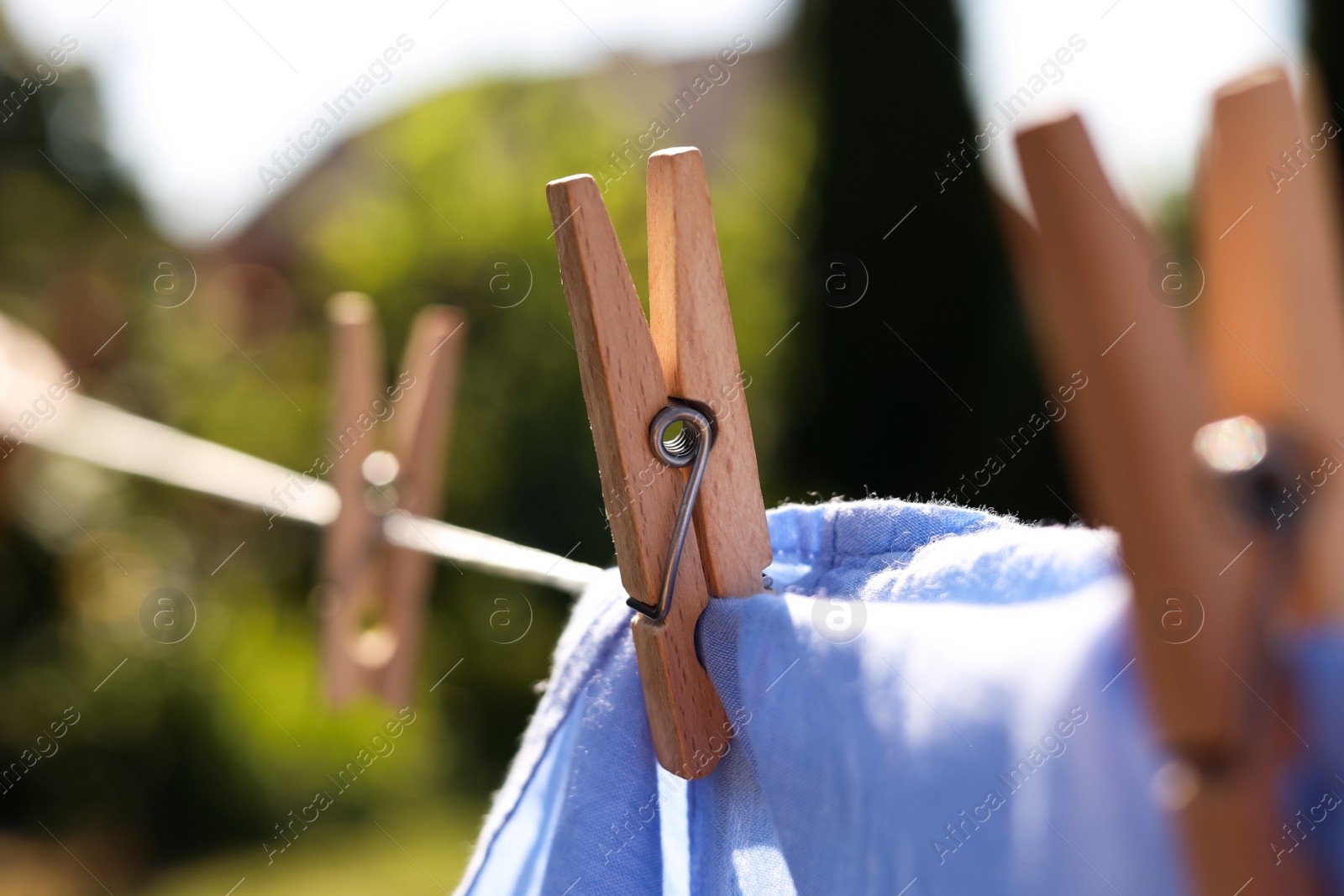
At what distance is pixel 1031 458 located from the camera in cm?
274

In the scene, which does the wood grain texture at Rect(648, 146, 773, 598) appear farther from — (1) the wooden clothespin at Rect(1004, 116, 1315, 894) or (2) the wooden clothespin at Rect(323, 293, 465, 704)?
(2) the wooden clothespin at Rect(323, 293, 465, 704)

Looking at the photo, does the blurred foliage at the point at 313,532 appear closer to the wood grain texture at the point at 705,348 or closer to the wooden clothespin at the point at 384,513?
the wooden clothespin at the point at 384,513

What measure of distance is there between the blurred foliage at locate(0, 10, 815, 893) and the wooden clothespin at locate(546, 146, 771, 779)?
2.73 meters

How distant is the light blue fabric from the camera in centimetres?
26

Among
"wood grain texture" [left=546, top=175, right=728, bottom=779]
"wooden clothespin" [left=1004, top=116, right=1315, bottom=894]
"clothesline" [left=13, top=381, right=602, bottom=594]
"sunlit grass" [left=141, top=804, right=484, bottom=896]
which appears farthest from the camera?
"sunlit grass" [left=141, top=804, right=484, bottom=896]

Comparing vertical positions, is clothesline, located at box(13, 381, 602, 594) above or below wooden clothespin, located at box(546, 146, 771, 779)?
above

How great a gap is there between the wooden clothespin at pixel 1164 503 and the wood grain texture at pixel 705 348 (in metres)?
0.20

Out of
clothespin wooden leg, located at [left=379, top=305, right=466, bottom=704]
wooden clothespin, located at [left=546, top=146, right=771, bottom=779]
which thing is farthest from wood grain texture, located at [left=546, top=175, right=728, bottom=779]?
clothespin wooden leg, located at [left=379, top=305, right=466, bottom=704]

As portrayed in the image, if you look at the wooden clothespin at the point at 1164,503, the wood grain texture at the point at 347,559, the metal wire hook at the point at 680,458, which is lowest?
the wooden clothespin at the point at 1164,503

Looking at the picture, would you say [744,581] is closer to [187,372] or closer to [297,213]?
[187,372]

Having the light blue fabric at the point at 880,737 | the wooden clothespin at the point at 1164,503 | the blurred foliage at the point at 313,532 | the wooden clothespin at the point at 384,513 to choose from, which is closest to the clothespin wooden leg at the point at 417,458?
the wooden clothespin at the point at 384,513

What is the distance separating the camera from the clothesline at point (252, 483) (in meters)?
0.76

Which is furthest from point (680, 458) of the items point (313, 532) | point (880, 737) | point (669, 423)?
point (313, 532)

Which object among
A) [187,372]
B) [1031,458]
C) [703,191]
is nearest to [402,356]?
[187,372]
